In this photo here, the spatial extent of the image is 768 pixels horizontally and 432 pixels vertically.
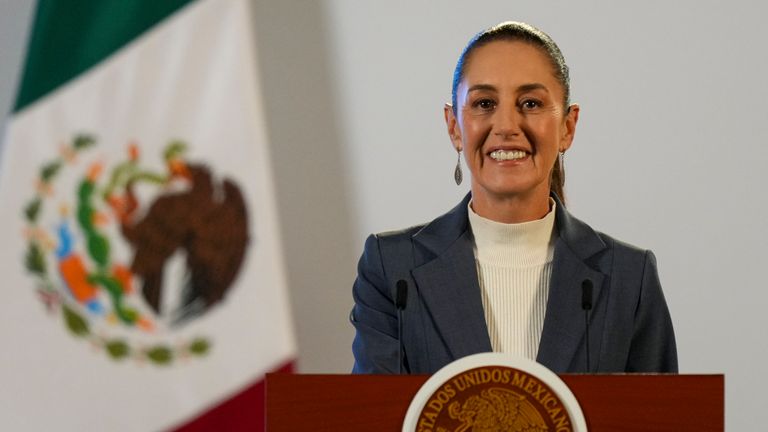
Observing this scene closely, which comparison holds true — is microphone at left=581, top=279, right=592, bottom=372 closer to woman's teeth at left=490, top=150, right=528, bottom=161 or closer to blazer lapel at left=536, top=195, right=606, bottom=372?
blazer lapel at left=536, top=195, right=606, bottom=372

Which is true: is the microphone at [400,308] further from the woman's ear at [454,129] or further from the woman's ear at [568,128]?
the woman's ear at [568,128]

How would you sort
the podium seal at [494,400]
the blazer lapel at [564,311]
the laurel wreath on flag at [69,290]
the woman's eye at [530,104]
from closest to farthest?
the podium seal at [494,400] → the blazer lapel at [564,311] → the woman's eye at [530,104] → the laurel wreath on flag at [69,290]

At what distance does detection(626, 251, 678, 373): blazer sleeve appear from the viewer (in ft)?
5.61

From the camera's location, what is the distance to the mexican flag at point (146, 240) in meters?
3.07

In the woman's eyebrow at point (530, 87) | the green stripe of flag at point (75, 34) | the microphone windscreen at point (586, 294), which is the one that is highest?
the green stripe of flag at point (75, 34)

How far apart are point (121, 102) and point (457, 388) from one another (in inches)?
82.0

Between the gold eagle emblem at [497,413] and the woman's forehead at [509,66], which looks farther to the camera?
the woman's forehead at [509,66]

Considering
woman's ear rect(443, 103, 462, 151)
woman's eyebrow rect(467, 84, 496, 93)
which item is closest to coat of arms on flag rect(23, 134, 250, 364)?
woman's ear rect(443, 103, 462, 151)

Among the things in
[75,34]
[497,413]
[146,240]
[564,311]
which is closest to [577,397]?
[497,413]

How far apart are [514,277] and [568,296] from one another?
102 millimetres

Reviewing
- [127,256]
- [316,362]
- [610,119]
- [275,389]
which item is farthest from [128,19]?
[275,389]

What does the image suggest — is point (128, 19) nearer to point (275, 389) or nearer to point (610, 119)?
point (610, 119)

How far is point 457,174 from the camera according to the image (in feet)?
6.48

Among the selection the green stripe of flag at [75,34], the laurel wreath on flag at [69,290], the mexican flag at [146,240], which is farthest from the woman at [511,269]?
the green stripe of flag at [75,34]
